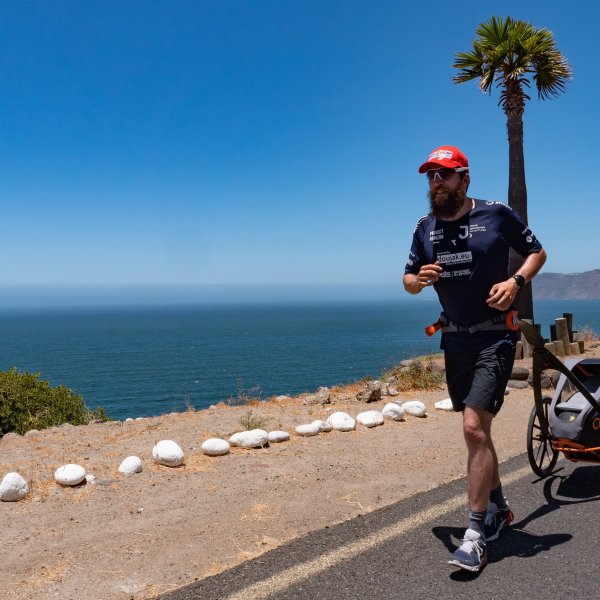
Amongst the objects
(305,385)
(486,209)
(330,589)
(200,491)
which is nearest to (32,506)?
(200,491)

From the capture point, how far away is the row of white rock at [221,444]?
15.1 ft

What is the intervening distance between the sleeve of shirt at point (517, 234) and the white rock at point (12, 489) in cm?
412

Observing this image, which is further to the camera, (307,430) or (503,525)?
(307,430)

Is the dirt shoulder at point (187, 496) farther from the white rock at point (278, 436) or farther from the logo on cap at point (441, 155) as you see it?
the logo on cap at point (441, 155)

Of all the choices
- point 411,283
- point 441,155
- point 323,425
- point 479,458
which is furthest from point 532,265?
point 323,425

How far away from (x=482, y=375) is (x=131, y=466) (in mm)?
3308

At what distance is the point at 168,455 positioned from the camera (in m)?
5.54

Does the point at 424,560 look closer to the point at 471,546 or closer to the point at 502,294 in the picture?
the point at 471,546

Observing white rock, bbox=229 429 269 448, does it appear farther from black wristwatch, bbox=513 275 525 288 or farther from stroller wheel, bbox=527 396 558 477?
black wristwatch, bbox=513 275 525 288

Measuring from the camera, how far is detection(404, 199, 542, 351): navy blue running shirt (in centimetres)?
382

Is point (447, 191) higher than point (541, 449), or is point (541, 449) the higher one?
point (447, 191)

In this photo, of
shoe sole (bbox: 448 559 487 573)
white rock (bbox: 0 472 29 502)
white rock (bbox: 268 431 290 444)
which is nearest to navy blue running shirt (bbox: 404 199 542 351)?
shoe sole (bbox: 448 559 487 573)

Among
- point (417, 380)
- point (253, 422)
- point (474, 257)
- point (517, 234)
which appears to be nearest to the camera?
point (474, 257)

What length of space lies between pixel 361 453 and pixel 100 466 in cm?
264
